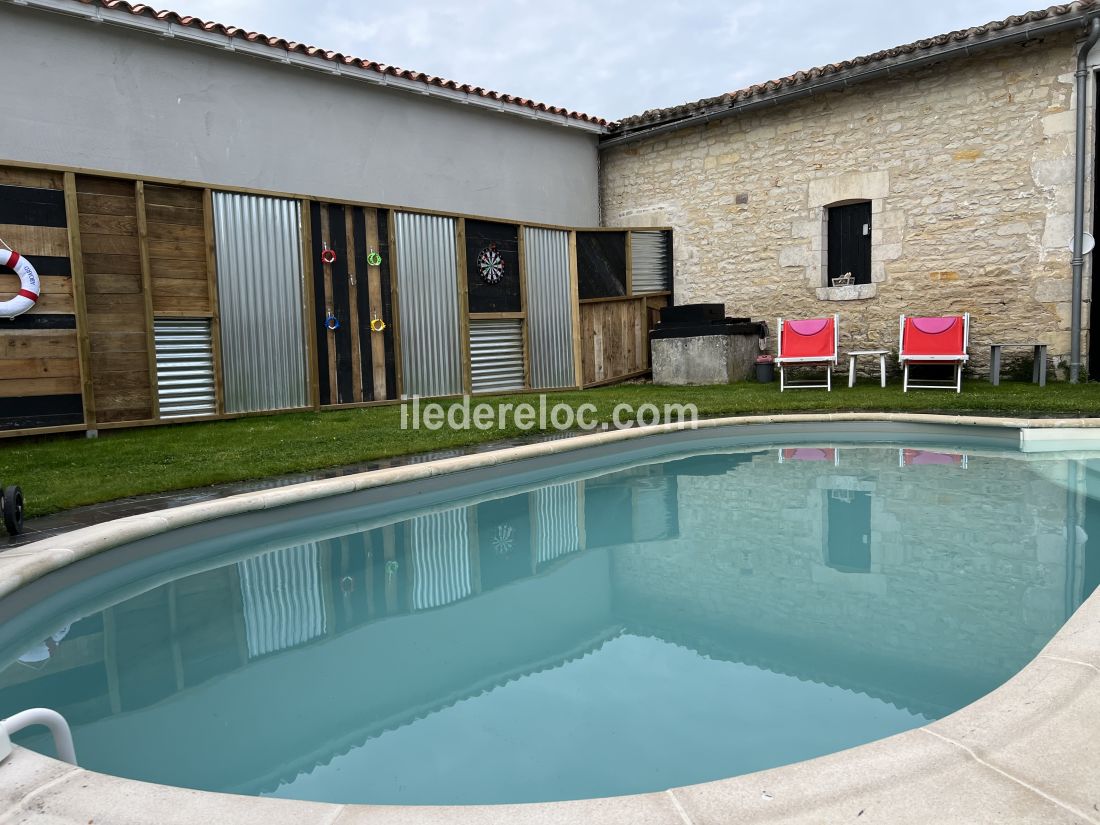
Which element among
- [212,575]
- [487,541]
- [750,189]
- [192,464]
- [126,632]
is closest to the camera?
[126,632]

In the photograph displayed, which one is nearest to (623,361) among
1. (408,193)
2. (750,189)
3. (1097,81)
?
(750,189)

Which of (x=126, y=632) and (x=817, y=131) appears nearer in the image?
(x=126, y=632)

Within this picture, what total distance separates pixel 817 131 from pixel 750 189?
125cm

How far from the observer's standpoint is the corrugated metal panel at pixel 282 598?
3008 mm

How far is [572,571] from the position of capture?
151 inches

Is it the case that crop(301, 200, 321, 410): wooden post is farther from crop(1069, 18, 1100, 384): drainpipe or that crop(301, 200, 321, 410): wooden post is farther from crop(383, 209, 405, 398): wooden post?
crop(1069, 18, 1100, 384): drainpipe

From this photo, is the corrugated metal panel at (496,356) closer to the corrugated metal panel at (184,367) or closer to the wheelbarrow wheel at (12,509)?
the corrugated metal panel at (184,367)

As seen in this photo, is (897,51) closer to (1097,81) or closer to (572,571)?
(1097,81)

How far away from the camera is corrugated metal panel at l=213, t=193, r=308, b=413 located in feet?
25.4

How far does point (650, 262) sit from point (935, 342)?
4748 mm

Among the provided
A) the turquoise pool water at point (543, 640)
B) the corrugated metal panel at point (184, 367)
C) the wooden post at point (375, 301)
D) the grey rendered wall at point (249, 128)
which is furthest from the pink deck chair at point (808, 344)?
the corrugated metal panel at point (184, 367)

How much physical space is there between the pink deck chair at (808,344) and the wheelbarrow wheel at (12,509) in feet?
27.3

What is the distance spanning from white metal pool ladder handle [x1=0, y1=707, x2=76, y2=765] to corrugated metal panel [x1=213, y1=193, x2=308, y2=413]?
6.48 metres

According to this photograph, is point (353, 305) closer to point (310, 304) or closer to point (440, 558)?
point (310, 304)
